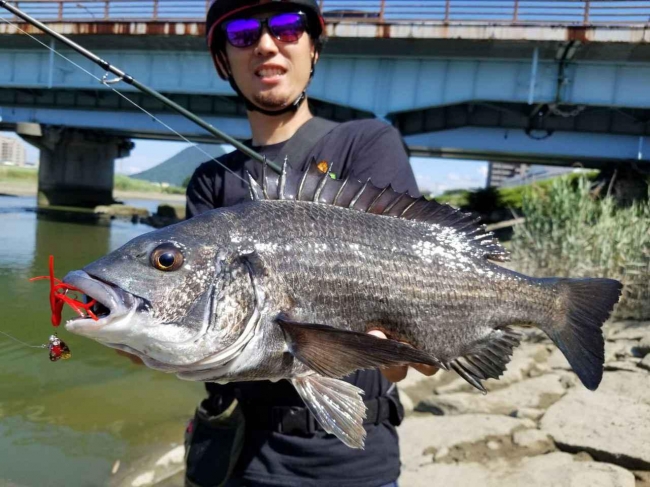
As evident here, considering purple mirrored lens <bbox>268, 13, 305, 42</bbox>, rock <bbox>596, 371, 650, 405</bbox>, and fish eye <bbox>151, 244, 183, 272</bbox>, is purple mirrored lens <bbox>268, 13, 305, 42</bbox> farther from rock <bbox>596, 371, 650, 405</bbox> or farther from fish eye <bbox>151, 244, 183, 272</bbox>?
rock <bbox>596, 371, 650, 405</bbox>

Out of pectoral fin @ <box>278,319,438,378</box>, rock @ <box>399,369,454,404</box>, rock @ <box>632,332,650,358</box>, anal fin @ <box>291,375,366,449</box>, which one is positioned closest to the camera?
pectoral fin @ <box>278,319,438,378</box>

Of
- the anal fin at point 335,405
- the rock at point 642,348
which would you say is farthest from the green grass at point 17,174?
the anal fin at point 335,405

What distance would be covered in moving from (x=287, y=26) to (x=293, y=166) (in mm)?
720

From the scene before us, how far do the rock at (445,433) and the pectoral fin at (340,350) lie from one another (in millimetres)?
2811

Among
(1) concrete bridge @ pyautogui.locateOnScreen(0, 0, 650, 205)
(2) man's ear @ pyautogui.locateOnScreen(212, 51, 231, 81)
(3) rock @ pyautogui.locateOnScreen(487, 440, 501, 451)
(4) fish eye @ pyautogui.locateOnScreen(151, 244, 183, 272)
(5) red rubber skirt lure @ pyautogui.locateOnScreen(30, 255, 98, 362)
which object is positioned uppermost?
(1) concrete bridge @ pyautogui.locateOnScreen(0, 0, 650, 205)

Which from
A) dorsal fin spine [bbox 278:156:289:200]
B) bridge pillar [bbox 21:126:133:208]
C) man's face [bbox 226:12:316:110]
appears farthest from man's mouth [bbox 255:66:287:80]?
bridge pillar [bbox 21:126:133:208]

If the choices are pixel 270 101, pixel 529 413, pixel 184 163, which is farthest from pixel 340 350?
pixel 184 163

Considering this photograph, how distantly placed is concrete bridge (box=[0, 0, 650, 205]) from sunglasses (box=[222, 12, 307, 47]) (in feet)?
47.9

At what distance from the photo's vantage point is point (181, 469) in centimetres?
477

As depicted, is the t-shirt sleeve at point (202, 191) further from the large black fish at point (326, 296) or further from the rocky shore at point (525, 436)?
the rocky shore at point (525, 436)

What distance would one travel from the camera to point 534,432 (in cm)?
446

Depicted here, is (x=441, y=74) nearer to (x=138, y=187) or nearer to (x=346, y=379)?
(x=346, y=379)

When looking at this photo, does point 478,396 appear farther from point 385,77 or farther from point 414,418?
point 385,77

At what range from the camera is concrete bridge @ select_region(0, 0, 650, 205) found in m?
15.7
